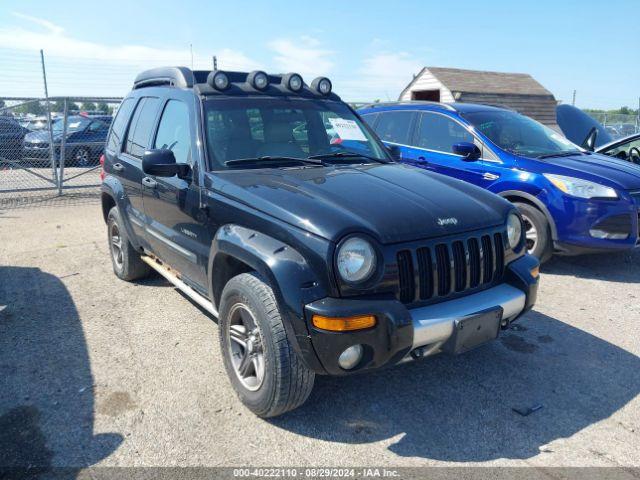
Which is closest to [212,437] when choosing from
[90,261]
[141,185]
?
[141,185]

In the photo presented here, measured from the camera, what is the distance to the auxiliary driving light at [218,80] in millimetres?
3840

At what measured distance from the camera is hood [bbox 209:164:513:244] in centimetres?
276

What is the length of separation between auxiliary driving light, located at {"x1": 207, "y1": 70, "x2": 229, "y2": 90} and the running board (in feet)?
5.11

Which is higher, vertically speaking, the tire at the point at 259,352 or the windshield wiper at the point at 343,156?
the windshield wiper at the point at 343,156

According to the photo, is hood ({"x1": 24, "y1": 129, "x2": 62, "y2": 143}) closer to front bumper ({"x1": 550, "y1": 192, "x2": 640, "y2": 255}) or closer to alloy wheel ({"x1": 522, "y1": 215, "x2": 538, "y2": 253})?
alloy wheel ({"x1": 522, "y1": 215, "x2": 538, "y2": 253})

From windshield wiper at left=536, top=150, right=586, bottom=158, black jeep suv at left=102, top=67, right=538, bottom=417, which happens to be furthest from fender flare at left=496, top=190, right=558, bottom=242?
black jeep suv at left=102, top=67, right=538, bottom=417

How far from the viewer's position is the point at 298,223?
9.01 ft

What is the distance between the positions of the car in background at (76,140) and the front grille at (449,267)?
432 inches

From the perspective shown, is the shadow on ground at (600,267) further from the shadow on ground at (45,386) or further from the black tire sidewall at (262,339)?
the shadow on ground at (45,386)

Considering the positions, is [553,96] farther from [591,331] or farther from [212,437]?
[212,437]

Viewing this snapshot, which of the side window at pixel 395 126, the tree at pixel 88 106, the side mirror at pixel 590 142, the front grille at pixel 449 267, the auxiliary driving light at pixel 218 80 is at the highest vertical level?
the tree at pixel 88 106

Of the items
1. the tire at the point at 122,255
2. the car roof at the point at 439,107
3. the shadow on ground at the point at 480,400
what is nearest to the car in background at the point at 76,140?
the tire at the point at 122,255

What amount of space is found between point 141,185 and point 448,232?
9.09ft

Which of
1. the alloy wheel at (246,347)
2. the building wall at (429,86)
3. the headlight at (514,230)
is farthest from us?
the building wall at (429,86)
